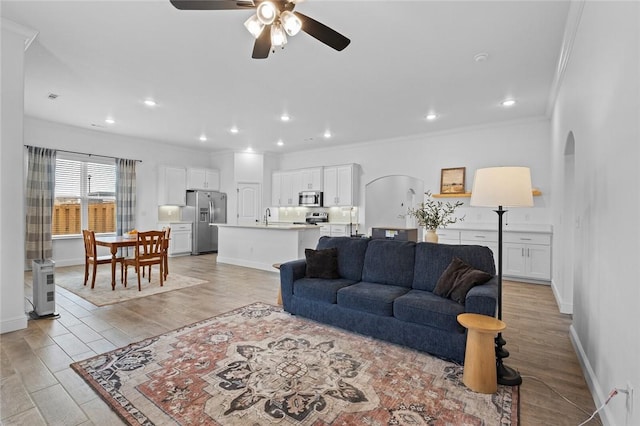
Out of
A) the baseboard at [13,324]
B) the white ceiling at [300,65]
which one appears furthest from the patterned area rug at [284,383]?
the white ceiling at [300,65]

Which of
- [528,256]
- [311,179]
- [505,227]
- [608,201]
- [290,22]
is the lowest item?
[528,256]

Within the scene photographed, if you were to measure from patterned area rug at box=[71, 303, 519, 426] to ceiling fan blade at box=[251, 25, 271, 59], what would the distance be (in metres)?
2.58

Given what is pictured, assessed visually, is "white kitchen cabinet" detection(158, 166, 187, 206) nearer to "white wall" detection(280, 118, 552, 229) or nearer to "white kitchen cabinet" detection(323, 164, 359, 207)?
"white kitchen cabinet" detection(323, 164, 359, 207)

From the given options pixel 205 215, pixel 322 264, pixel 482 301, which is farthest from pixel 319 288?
pixel 205 215

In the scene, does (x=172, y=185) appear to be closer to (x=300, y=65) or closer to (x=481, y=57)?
(x=300, y=65)

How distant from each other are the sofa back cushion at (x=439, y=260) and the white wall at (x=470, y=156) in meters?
3.63

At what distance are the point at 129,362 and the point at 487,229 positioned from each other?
588cm

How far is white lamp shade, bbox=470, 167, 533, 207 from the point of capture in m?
2.39

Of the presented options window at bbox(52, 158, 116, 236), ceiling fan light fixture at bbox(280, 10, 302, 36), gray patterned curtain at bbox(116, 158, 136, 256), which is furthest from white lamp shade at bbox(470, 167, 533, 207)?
window at bbox(52, 158, 116, 236)

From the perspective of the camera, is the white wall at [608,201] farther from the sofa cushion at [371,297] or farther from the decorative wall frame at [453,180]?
the decorative wall frame at [453,180]

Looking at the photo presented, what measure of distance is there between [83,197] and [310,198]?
17.3 ft

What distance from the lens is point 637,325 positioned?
1.39 m

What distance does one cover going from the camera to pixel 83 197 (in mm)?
6984

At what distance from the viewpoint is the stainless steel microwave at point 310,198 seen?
8.50 m
